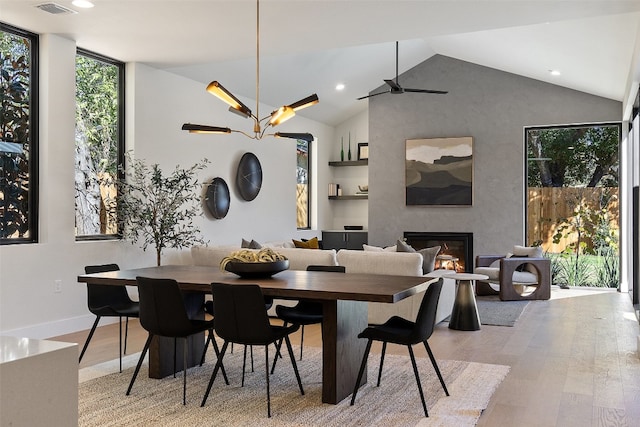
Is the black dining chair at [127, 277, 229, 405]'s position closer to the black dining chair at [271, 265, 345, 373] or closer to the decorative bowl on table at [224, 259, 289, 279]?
the decorative bowl on table at [224, 259, 289, 279]

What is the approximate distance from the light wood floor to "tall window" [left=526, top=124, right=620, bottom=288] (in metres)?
1.80

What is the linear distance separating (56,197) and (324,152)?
20.2 feet

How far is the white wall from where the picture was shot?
5.53 meters

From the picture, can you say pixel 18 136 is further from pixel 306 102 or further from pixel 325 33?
pixel 325 33

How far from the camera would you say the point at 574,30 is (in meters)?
6.60

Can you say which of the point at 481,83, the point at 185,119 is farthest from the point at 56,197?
the point at 481,83

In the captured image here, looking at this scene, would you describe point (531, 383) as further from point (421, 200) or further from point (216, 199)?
point (421, 200)

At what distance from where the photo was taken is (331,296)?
11.1 feet

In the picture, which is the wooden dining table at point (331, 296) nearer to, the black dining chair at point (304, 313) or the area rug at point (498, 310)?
the black dining chair at point (304, 313)

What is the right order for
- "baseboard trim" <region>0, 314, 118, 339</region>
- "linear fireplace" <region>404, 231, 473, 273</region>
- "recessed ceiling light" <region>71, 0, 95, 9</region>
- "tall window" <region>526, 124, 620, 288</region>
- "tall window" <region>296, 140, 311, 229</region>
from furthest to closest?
"tall window" <region>296, 140, 311, 229</region> → "linear fireplace" <region>404, 231, 473, 273</region> → "tall window" <region>526, 124, 620, 288</region> → "baseboard trim" <region>0, 314, 118, 339</region> → "recessed ceiling light" <region>71, 0, 95, 9</region>

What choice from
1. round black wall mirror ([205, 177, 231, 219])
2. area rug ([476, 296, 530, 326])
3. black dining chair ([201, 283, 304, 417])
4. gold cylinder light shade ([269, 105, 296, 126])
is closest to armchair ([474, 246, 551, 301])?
area rug ([476, 296, 530, 326])

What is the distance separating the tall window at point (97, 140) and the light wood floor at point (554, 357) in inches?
45.6

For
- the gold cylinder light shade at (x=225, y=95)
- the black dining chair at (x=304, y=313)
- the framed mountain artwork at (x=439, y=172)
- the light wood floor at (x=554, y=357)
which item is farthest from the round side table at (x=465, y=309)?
the framed mountain artwork at (x=439, y=172)

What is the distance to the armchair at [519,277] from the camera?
8070mm
